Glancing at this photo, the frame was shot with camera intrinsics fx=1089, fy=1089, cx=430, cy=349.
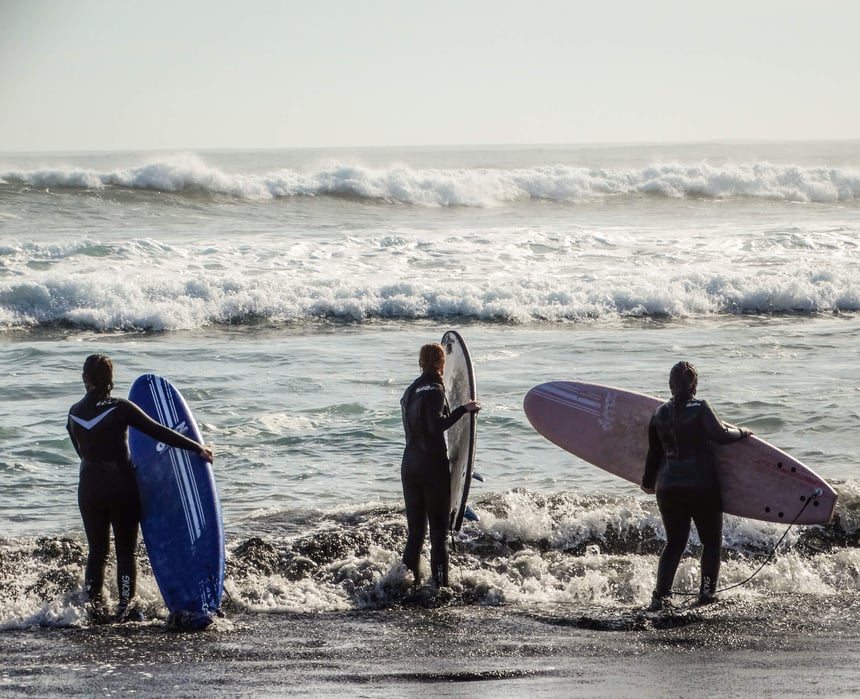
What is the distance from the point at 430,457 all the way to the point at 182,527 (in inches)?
57.7

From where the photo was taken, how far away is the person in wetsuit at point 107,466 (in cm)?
591

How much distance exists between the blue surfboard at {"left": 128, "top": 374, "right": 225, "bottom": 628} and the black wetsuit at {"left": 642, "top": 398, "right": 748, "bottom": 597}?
2.52m

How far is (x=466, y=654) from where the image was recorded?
17.3 feet

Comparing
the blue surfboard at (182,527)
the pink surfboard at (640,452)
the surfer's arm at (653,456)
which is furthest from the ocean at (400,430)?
the surfer's arm at (653,456)

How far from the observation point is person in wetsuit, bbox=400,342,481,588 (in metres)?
6.32

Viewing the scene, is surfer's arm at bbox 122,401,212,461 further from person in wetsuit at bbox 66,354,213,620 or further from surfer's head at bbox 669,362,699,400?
surfer's head at bbox 669,362,699,400

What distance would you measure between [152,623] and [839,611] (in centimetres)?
381

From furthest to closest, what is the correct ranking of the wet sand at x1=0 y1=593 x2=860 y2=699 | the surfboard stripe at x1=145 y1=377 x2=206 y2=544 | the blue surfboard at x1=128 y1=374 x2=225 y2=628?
the surfboard stripe at x1=145 y1=377 x2=206 y2=544 → the blue surfboard at x1=128 y1=374 x2=225 y2=628 → the wet sand at x1=0 y1=593 x2=860 y2=699

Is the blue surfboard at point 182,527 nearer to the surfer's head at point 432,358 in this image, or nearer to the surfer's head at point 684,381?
the surfer's head at point 432,358

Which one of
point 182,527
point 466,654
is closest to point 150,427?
point 182,527

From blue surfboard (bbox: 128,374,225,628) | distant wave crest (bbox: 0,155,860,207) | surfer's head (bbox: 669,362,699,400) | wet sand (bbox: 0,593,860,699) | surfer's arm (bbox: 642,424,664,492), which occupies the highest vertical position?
distant wave crest (bbox: 0,155,860,207)

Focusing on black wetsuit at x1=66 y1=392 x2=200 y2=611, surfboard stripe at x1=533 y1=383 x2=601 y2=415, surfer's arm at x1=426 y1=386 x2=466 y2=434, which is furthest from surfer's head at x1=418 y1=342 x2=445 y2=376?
surfboard stripe at x1=533 y1=383 x2=601 y2=415

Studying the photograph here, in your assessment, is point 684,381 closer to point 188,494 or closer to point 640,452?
point 640,452

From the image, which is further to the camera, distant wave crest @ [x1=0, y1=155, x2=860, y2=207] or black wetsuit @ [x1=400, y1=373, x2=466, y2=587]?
distant wave crest @ [x1=0, y1=155, x2=860, y2=207]
